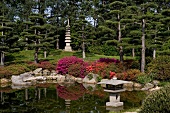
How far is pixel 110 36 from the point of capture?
24.9 metres

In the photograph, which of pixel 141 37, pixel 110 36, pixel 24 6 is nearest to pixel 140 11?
pixel 141 37

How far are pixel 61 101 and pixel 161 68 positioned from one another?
28.6 feet

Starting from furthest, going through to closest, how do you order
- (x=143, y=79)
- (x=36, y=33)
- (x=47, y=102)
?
(x=36, y=33), (x=143, y=79), (x=47, y=102)

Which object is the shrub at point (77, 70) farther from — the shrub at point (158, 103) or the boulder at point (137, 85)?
the shrub at point (158, 103)

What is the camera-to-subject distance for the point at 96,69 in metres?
22.9

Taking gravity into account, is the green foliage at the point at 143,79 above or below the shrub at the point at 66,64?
below

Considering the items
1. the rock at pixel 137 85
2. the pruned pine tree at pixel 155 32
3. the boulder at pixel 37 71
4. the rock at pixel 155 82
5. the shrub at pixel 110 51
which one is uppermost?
the pruned pine tree at pixel 155 32

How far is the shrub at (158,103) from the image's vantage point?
→ 5727 millimetres

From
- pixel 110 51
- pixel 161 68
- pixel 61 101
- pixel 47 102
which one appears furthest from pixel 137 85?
pixel 110 51

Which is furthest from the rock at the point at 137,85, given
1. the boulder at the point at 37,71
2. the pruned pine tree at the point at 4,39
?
the pruned pine tree at the point at 4,39

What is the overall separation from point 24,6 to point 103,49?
44.6ft

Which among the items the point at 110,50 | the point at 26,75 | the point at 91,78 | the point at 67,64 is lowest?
the point at 91,78

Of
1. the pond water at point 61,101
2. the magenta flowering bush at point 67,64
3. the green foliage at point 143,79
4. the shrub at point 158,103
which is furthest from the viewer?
the magenta flowering bush at point 67,64

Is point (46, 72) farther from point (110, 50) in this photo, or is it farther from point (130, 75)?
point (110, 50)
